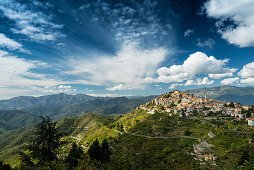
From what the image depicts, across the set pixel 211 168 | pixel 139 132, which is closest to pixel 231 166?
pixel 211 168

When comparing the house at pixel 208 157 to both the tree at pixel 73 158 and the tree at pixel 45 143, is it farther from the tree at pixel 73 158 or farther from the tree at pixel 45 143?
the tree at pixel 45 143

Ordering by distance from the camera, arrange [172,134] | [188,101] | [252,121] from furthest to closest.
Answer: [188,101] → [172,134] → [252,121]

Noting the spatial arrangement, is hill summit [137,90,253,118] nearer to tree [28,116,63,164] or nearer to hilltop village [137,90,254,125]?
hilltop village [137,90,254,125]

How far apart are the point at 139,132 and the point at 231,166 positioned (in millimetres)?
54113

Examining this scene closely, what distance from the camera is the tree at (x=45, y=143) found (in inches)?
592

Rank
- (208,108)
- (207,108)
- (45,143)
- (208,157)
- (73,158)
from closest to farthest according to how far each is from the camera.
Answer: (45,143) < (73,158) < (208,157) < (208,108) < (207,108)

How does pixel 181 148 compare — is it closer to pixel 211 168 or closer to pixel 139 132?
pixel 211 168

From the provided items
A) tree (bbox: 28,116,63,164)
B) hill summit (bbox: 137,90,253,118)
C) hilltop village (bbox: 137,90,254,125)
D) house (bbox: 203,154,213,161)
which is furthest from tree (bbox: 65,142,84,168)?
hill summit (bbox: 137,90,253,118)

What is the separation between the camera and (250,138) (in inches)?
1843

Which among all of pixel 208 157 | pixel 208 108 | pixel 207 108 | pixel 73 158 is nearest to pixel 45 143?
pixel 73 158

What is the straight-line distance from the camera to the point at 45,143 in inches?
620

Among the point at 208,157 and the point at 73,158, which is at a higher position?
the point at 73,158

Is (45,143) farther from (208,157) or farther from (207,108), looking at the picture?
(207,108)

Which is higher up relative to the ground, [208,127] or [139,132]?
[208,127]
